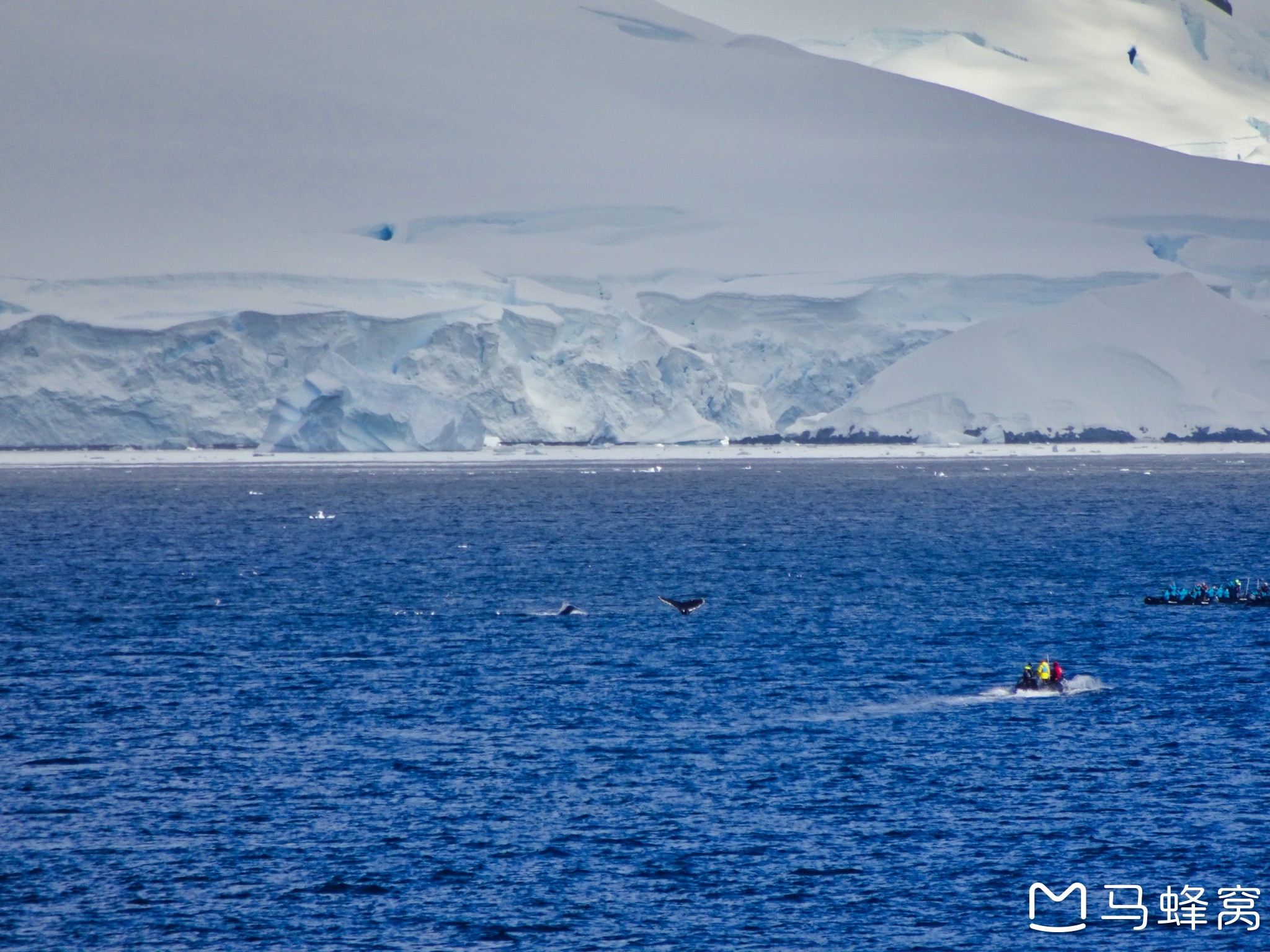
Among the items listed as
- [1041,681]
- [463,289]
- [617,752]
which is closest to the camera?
[617,752]

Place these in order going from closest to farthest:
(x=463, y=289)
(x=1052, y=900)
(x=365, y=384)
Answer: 1. (x=1052, y=900)
2. (x=365, y=384)
3. (x=463, y=289)

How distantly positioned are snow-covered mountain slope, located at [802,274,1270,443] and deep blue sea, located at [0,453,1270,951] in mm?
63210

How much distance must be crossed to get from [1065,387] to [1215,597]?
83188 mm

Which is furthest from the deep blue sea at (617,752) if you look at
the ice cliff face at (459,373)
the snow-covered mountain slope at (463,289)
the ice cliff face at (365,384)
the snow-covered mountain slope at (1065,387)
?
the snow-covered mountain slope at (1065,387)

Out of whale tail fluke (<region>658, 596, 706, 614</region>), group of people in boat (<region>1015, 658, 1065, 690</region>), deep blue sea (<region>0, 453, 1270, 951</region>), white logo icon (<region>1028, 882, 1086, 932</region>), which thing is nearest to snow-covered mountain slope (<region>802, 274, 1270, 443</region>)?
deep blue sea (<region>0, 453, 1270, 951</region>)

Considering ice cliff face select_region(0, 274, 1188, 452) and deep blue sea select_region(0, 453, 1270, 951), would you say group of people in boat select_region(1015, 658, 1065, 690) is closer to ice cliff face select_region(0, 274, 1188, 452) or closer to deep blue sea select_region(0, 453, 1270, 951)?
deep blue sea select_region(0, 453, 1270, 951)

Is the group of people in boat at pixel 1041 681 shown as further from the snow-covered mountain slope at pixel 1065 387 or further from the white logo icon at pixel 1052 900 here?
the snow-covered mountain slope at pixel 1065 387

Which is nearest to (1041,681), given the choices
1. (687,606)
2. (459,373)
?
(687,606)

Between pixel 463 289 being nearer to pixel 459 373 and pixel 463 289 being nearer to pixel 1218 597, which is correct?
pixel 459 373

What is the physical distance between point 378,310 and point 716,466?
46058 mm

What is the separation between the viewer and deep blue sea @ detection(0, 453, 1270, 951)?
20500 mm

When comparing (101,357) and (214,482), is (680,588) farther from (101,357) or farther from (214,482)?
(214,482)

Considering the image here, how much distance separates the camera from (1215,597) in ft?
153

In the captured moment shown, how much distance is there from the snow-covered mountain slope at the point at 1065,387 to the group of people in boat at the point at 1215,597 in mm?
77555
